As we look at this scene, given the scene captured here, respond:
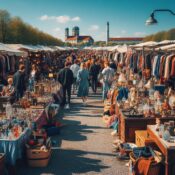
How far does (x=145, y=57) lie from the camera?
17.5 metres

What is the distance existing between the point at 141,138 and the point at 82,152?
1385 millimetres

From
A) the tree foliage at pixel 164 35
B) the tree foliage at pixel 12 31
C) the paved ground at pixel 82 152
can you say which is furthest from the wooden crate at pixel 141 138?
the tree foliage at pixel 164 35

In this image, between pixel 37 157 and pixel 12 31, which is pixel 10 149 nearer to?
pixel 37 157

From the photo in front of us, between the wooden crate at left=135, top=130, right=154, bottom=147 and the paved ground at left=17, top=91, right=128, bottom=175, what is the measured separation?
540mm

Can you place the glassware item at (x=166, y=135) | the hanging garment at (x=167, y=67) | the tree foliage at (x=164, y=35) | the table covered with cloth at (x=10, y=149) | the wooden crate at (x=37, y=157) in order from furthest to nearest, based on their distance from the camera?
the tree foliage at (x=164, y=35), the hanging garment at (x=167, y=67), the wooden crate at (x=37, y=157), the table covered with cloth at (x=10, y=149), the glassware item at (x=166, y=135)

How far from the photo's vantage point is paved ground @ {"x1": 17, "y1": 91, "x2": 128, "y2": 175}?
6.67 m

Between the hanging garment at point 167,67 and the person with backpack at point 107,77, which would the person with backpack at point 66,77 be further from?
the hanging garment at point 167,67

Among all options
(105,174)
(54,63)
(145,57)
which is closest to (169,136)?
(105,174)

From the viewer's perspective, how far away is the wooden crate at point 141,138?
6680mm

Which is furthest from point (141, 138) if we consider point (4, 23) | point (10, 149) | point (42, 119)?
point (4, 23)

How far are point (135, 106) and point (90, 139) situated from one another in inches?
52.0

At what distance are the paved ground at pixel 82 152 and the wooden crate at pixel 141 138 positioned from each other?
1.77 feet

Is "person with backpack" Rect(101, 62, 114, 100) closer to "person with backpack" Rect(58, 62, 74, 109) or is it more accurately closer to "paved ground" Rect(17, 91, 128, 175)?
"person with backpack" Rect(58, 62, 74, 109)

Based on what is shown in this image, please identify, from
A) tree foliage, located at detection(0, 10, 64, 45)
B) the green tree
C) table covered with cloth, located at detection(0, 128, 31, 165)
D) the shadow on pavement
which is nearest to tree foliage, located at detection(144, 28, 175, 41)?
tree foliage, located at detection(0, 10, 64, 45)
